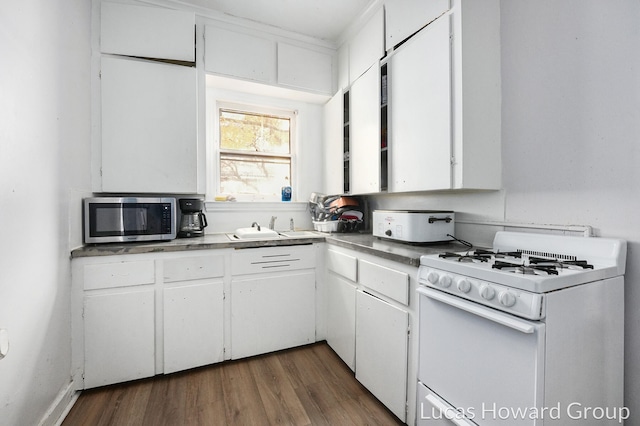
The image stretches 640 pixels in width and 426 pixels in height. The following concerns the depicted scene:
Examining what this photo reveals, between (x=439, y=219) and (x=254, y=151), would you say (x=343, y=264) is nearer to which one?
(x=439, y=219)

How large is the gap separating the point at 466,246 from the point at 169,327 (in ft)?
6.52

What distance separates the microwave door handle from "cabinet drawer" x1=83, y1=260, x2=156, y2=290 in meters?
1.74

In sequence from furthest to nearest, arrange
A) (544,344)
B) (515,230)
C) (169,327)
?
(169,327) < (515,230) < (544,344)

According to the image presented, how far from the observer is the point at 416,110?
5.92 ft

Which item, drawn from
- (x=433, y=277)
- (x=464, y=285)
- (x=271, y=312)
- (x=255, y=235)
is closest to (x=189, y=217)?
(x=255, y=235)

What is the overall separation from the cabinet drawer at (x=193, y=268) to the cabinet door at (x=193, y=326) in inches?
2.5

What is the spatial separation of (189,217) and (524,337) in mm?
2157

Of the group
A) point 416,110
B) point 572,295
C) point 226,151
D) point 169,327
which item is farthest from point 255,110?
point 572,295

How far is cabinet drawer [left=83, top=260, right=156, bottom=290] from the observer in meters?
1.76

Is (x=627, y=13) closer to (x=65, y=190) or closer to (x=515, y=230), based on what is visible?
(x=515, y=230)

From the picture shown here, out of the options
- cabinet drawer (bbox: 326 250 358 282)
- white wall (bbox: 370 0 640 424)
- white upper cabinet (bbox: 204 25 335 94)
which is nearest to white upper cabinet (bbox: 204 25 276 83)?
white upper cabinet (bbox: 204 25 335 94)

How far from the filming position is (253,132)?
113 inches

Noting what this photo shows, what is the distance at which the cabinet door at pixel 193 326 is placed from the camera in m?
1.92

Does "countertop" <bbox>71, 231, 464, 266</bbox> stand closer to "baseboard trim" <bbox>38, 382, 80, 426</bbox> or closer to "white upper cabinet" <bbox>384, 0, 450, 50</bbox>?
"baseboard trim" <bbox>38, 382, 80, 426</bbox>
